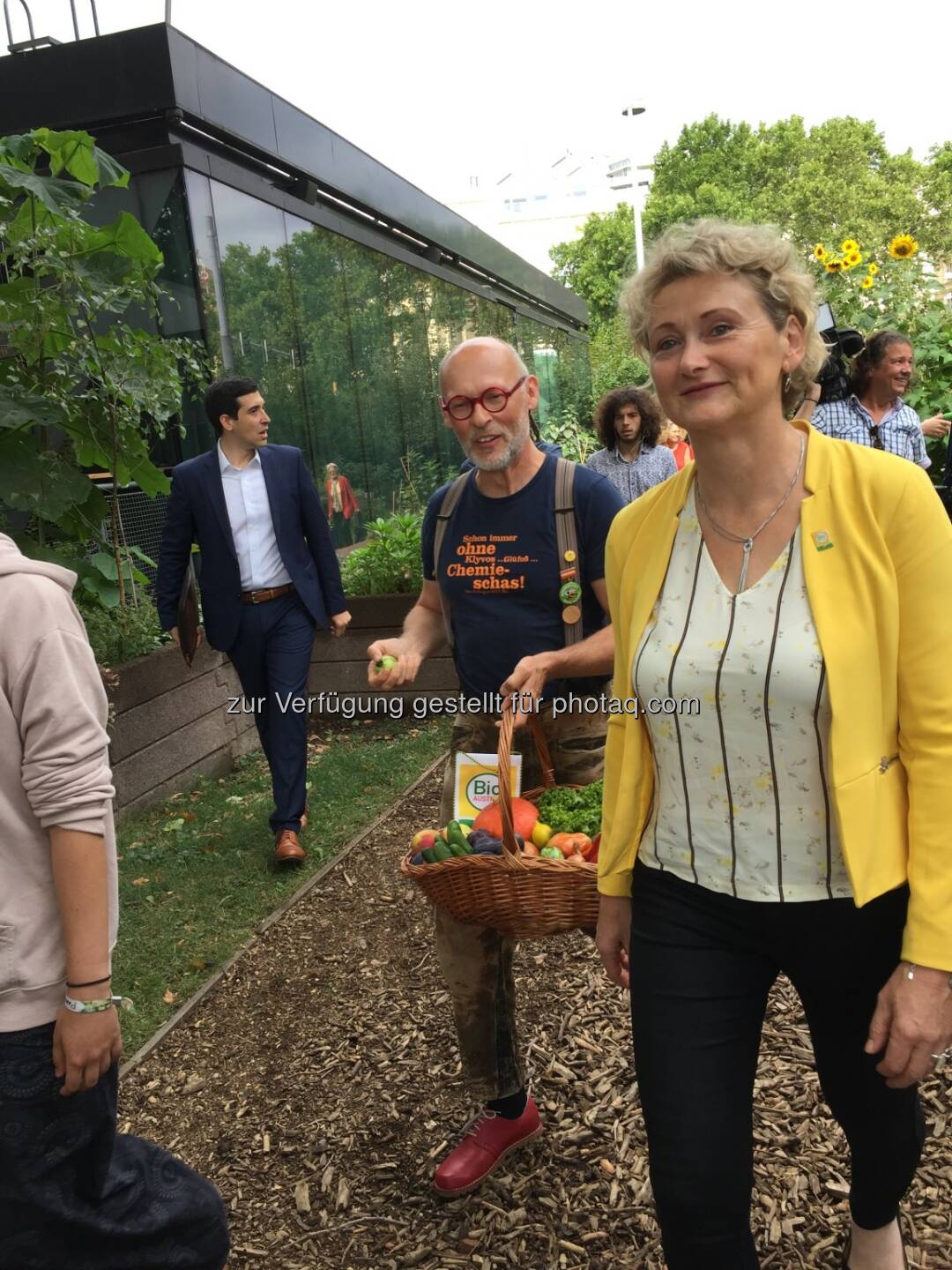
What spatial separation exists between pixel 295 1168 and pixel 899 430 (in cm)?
604

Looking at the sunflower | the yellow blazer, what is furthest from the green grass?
the sunflower

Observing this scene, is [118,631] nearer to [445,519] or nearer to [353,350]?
[445,519]

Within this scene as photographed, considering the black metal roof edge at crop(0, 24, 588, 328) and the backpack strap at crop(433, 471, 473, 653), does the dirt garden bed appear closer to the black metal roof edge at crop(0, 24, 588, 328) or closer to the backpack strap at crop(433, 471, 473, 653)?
the backpack strap at crop(433, 471, 473, 653)

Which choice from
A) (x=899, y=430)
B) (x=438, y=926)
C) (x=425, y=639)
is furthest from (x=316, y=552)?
(x=899, y=430)

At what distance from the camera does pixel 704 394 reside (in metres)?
1.85

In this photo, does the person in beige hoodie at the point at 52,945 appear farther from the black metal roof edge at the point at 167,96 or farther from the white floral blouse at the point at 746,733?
the black metal roof edge at the point at 167,96

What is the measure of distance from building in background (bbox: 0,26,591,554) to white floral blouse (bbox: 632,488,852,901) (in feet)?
21.6

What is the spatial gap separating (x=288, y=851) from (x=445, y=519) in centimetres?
290

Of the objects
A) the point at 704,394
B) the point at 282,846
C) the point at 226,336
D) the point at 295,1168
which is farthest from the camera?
the point at 226,336

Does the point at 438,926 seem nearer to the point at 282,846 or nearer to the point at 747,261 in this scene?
the point at 747,261

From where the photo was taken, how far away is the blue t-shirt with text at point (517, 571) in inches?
116

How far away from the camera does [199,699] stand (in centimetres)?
702

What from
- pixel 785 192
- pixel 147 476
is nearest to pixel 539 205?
pixel 785 192

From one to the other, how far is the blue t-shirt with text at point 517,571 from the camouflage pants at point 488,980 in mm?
200
